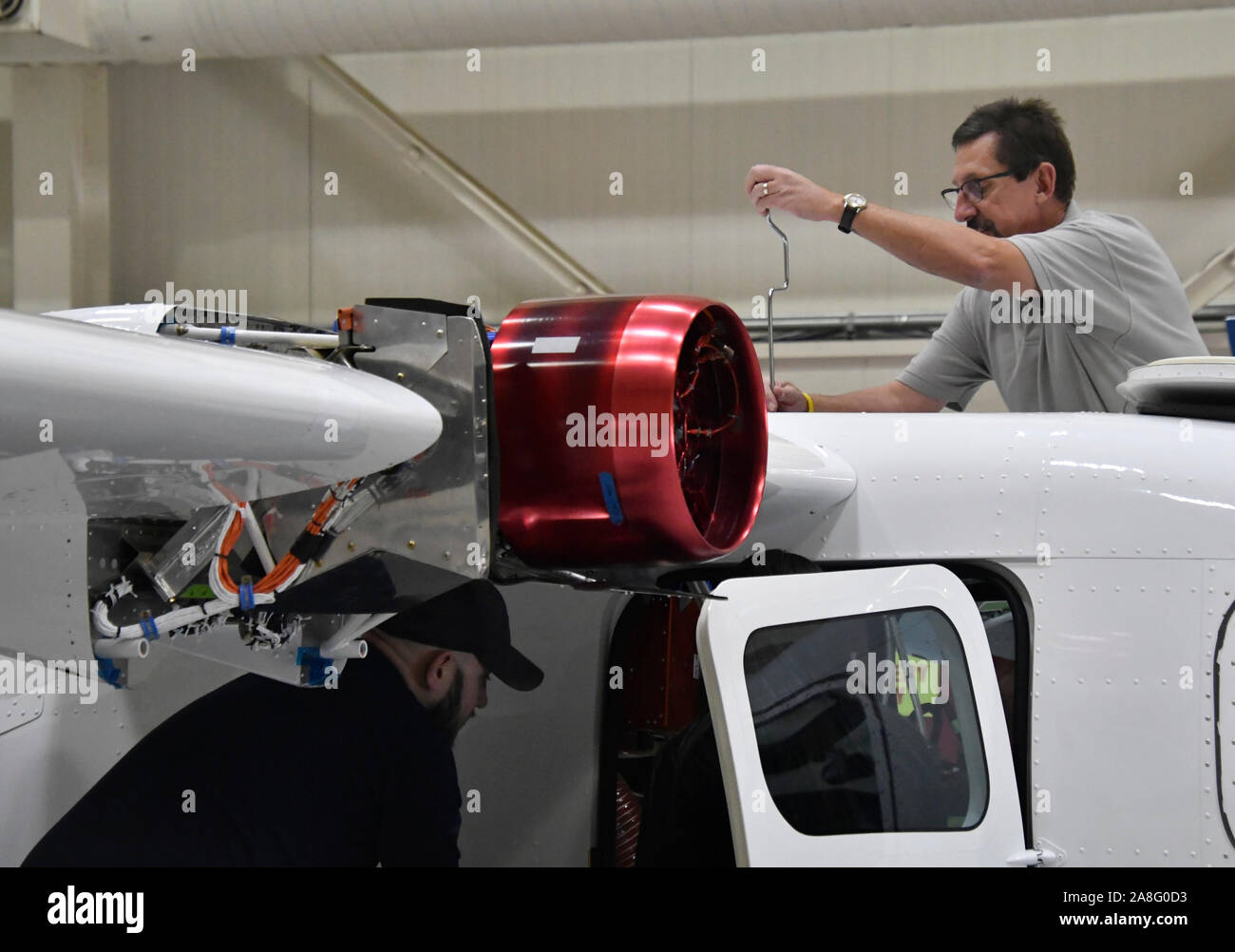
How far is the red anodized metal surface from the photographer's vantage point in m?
1.61

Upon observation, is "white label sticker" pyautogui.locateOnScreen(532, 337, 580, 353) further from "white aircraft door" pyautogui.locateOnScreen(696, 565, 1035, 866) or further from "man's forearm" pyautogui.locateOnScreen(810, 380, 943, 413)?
"man's forearm" pyautogui.locateOnScreen(810, 380, 943, 413)

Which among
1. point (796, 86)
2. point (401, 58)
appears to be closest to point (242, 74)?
point (401, 58)

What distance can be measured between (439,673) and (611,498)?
1.00 m

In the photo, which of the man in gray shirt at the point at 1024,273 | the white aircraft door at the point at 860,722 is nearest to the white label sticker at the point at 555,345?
the white aircraft door at the point at 860,722

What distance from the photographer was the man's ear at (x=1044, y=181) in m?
3.18

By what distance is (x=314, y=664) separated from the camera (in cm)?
205

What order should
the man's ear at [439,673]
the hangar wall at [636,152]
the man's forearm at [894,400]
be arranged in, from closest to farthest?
the man's ear at [439,673] < the man's forearm at [894,400] < the hangar wall at [636,152]

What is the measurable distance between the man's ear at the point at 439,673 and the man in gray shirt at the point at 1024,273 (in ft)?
3.46

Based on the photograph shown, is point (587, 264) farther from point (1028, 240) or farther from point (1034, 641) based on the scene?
point (1034, 641)

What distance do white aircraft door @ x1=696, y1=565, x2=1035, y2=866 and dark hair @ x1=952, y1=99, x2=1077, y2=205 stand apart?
1431mm

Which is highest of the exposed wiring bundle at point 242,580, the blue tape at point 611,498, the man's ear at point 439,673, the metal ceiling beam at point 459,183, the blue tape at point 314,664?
the metal ceiling beam at point 459,183

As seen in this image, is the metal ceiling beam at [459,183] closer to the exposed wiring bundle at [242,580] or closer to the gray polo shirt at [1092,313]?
the gray polo shirt at [1092,313]

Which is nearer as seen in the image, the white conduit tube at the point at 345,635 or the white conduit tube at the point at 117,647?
the white conduit tube at the point at 117,647

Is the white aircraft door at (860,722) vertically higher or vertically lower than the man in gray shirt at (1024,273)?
lower
